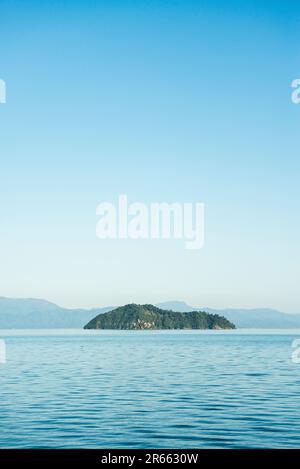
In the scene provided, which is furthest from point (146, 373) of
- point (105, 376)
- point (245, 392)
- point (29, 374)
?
point (245, 392)

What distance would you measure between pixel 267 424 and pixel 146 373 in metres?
18.9

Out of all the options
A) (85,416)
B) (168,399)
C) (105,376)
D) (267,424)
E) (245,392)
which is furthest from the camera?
(105,376)

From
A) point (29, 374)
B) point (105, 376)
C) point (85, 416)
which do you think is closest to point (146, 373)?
point (105, 376)

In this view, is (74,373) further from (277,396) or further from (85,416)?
(85,416)

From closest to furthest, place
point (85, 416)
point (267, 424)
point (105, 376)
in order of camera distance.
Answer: point (267, 424) → point (85, 416) → point (105, 376)

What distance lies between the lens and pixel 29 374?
33.4m
